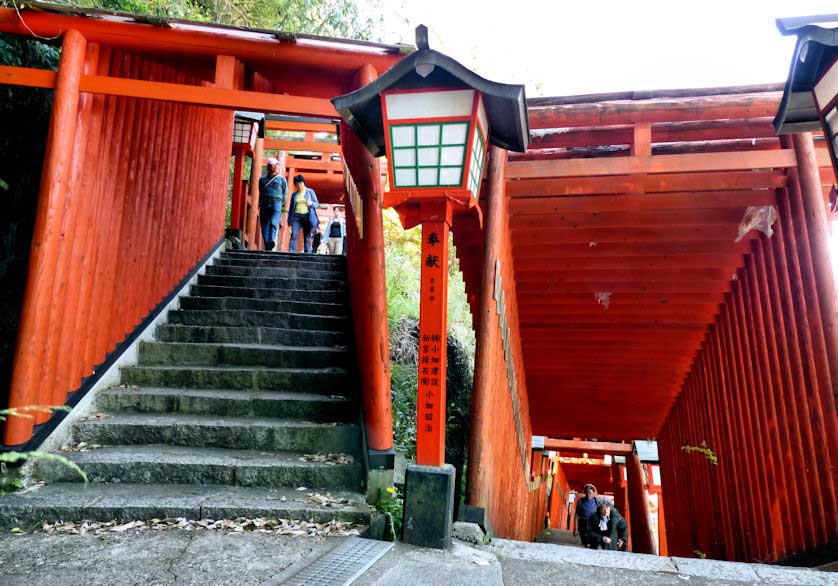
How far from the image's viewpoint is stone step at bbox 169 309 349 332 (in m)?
6.52

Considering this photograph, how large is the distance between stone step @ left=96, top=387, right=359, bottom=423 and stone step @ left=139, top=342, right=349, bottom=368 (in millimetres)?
717

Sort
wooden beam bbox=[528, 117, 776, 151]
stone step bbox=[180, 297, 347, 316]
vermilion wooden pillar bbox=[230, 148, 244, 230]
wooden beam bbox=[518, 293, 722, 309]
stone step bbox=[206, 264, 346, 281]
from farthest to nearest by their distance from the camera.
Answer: vermilion wooden pillar bbox=[230, 148, 244, 230], stone step bbox=[206, 264, 346, 281], wooden beam bbox=[518, 293, 722, 309], stone step bbox=[180, 297, 347, 316], wooden beam bbox=[528, 117, 776, 151]

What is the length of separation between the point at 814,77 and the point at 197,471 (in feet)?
17.1

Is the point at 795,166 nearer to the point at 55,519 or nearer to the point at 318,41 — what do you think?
the point at 318,41

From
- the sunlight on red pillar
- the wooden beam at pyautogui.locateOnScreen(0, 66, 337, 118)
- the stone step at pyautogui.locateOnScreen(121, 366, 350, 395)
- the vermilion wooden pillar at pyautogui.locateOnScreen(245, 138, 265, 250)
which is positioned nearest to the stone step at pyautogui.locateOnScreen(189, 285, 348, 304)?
the stone step at pyautogui.locateOnScreen(121, 366, 350, 395)

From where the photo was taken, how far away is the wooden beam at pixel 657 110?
16.4ft

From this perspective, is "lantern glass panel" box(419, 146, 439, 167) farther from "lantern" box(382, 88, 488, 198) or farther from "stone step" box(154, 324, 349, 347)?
"stone step" box(154, 324, 349, 347)

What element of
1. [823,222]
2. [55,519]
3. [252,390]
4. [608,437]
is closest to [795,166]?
[823,222]

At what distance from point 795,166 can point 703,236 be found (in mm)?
1317

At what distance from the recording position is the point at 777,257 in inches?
217

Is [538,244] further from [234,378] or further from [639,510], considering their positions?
[639,510]

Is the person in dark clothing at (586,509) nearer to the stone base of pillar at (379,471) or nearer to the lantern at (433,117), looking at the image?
the stone base of pillar at (379,471)

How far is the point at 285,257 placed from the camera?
8.81 meters

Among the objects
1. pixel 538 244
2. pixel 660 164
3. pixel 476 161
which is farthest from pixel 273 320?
pixel 660 164
